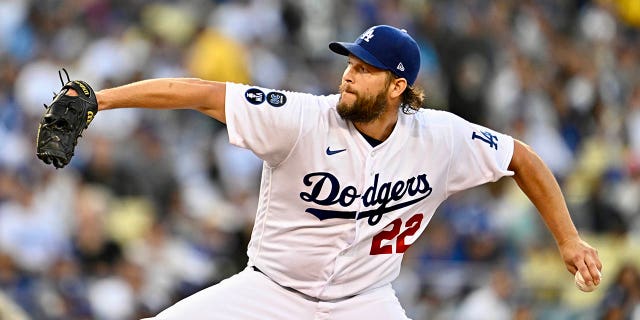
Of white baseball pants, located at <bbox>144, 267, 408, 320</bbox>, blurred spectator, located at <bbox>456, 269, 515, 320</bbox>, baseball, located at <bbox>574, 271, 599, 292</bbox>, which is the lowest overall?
blurred spectator, located at <bbox>456, 269, 515, 320</bbox>

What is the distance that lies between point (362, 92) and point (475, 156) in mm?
731

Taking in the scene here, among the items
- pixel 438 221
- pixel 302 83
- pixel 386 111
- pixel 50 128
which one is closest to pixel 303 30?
pixel 302 83

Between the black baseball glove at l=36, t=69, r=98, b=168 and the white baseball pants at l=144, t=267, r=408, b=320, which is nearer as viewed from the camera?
the black baseball glove at l=36, t=69, r=98, b=168

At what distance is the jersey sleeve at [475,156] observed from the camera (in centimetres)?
A: 632

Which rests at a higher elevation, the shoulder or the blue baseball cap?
the blue baseball cap

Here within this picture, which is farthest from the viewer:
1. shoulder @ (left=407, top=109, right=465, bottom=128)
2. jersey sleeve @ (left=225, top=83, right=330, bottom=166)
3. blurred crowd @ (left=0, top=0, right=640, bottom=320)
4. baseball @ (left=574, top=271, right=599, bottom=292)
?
blurred crowd @ (left=0, top=0, right=640, bottom=320)

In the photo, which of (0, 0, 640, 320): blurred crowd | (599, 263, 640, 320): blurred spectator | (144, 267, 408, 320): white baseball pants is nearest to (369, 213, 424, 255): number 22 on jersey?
(144, 267, 408, 320): white baseball pants

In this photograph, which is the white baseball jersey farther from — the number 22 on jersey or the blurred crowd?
the blurred crowd

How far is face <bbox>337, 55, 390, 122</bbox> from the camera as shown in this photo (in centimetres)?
600

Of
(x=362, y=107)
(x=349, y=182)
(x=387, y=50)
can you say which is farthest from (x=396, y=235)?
(x=387, y=50)

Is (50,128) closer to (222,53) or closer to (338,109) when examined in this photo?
(338,109)

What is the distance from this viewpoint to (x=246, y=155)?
1287 cm

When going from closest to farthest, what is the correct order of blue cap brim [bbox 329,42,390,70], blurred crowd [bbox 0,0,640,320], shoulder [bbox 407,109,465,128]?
1. blue cap brim [bbox 329,42,390,70]
2. shoulder [bbox 407,109,465,128]
3. blurred crowd [bbox 0,0,640,320]

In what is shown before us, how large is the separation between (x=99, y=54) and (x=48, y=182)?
2.03 meters
